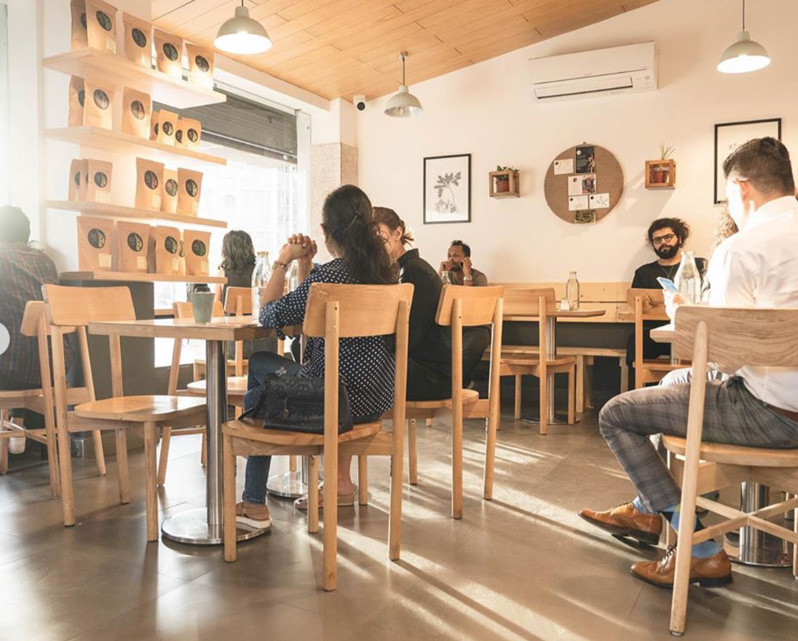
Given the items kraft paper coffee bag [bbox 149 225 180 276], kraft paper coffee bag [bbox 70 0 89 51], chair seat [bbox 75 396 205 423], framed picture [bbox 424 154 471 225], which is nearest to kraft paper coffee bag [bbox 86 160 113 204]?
kraft paper coffee bag [bbox 149 225 180 276]

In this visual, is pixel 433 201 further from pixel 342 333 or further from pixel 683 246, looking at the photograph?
pixel 342 333

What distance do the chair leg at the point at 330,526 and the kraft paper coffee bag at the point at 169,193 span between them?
8.53 feet

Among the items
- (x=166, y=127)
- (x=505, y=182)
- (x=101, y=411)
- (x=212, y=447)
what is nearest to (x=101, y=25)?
(x=166, y=127)

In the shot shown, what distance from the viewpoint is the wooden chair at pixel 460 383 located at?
8.73ft

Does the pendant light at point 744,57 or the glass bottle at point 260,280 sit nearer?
the glass bottle at point 260,280

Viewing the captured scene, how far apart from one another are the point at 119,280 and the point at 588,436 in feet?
9.25

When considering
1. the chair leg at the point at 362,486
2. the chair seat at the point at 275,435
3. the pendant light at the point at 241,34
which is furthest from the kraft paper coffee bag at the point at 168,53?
the chair seat at the point at 275,435

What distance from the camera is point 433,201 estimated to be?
674 centimetres

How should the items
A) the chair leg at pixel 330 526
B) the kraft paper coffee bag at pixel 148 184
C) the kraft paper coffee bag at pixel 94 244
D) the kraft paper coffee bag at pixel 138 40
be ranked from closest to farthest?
the chair leg at pixel 330 526, the kraft paper coffee bag at pixel 94 244, the kraft paper coffee bag at pixel 138 40, the kraft paper coffee bag at pixel 148 184

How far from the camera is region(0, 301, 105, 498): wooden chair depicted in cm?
287

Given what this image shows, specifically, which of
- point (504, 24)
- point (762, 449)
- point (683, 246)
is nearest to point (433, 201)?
point (504, 24)

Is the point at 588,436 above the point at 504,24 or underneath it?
underneath

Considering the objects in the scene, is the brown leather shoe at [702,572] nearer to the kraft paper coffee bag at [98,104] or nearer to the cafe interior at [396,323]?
the cafe interior at [396,323]

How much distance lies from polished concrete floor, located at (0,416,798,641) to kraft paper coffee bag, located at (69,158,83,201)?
5.05ft
